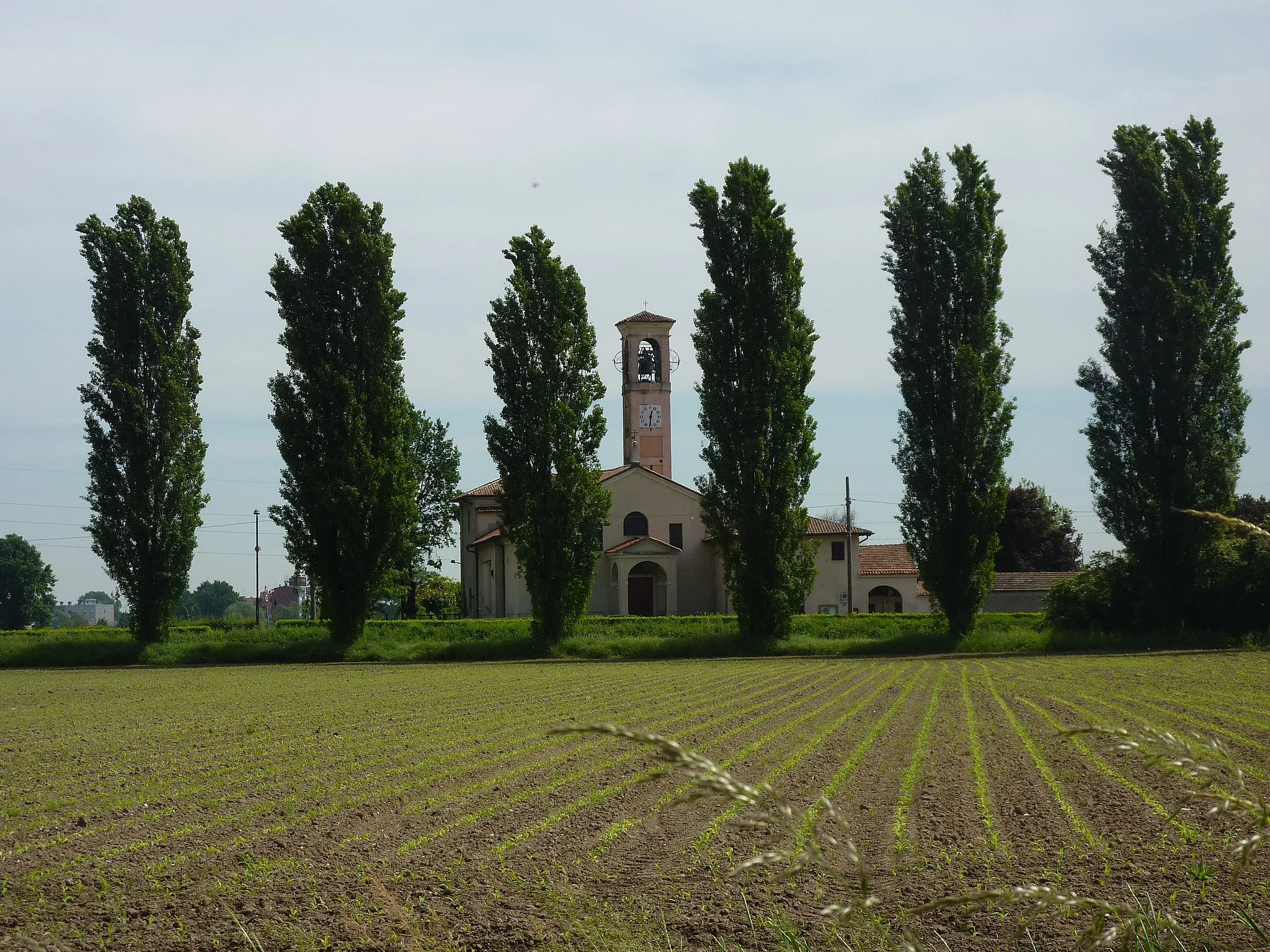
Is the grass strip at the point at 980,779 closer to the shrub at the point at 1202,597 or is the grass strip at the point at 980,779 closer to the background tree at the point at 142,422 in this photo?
the shrub at the point at 1202,597

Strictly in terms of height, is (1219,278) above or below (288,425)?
above

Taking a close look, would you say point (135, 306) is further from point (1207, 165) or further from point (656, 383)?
point (1207, 165)

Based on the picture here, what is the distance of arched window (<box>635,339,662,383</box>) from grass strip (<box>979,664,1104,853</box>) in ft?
149

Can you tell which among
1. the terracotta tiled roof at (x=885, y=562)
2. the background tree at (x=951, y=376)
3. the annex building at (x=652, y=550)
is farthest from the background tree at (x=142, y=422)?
the terracotta tiled roof at (x=885, y=562)

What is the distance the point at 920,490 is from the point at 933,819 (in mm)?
Result: 32419

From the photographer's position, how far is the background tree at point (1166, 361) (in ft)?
129

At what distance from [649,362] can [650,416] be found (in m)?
2.96

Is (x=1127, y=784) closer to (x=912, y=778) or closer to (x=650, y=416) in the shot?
(x=912, y=778)

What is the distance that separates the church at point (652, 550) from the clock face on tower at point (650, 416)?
5cm

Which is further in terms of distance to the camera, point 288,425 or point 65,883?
point 288,425

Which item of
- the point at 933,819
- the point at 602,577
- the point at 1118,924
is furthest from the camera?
the point at 602,577

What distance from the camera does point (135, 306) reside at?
4122cm

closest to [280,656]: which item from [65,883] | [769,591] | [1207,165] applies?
[769,591]

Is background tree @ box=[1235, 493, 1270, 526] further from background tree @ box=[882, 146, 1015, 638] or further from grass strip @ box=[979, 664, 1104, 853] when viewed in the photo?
grass strip @ box=[979, 664, 1104, 853]
